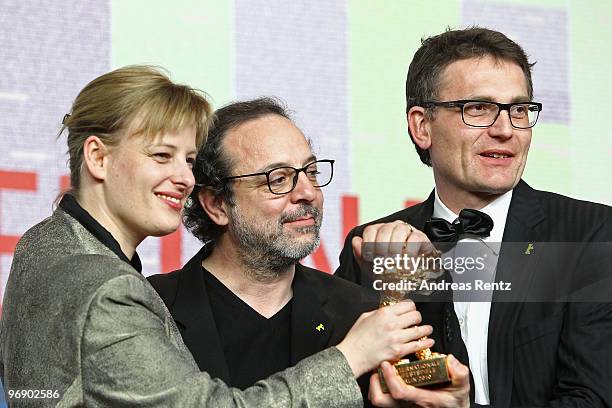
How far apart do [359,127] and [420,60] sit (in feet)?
3.95

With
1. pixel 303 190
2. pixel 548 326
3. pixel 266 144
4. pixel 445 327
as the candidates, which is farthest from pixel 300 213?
pixel 548 326

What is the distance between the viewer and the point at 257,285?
288cm

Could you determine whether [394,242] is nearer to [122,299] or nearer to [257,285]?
[257,285]

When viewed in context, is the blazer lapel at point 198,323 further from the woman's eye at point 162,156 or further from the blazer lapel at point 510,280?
the blazer lapel at point 510,280

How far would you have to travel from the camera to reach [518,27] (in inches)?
185

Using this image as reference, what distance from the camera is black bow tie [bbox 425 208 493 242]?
2846mm

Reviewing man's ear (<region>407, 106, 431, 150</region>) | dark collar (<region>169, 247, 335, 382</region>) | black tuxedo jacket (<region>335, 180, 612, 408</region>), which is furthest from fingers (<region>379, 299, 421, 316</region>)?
man's ear (<region>407, 106, 431, 150</region>)

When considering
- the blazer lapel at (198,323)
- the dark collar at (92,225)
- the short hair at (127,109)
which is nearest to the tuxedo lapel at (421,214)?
the blazer lapel at (198,323)

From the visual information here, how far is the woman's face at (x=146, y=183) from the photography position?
7.59 feet

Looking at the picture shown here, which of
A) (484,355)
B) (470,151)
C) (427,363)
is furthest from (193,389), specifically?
(470,151)

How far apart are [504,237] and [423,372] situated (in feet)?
2.13

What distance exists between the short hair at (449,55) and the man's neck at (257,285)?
624mm

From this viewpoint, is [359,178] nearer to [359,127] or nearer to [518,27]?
[359,127]

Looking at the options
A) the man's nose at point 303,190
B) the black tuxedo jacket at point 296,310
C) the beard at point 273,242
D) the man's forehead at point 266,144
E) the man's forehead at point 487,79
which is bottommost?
the black tuxedo jacket at point 296,310
